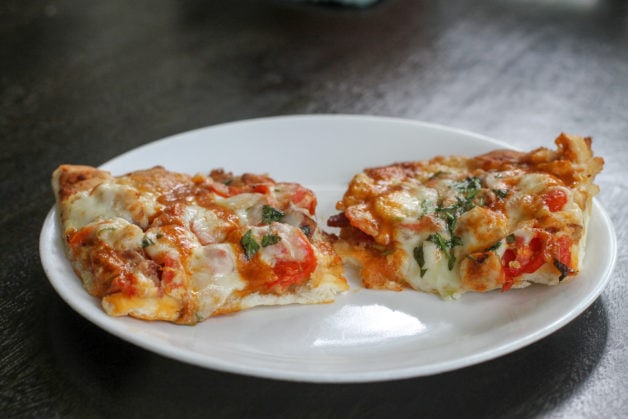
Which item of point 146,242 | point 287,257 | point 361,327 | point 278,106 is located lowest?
point 278,106

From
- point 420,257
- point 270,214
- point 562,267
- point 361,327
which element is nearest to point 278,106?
point 270,214

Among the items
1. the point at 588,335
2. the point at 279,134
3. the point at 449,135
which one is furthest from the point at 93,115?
the point at 588,335

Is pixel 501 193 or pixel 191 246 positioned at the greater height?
pixel 191 246

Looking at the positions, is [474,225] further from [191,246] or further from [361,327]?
[191,246]

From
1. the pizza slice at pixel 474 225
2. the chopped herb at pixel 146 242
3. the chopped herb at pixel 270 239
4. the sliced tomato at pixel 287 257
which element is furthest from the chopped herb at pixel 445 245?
the chopped herb at pixel 146 242

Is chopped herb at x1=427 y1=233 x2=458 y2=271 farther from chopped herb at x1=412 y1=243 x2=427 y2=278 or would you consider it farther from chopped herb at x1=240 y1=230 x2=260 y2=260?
chopped herb at x1=240 y1=230 x2=260 y2=260

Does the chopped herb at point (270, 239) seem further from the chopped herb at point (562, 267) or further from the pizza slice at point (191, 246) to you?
the chopped herb at point (562, 267)

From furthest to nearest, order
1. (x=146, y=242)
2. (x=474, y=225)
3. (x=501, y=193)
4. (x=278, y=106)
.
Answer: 1. (x=278, y=106)
2. (x=501, y=193)
3. (x=474, y=225)
4. (x=146, y=242)
